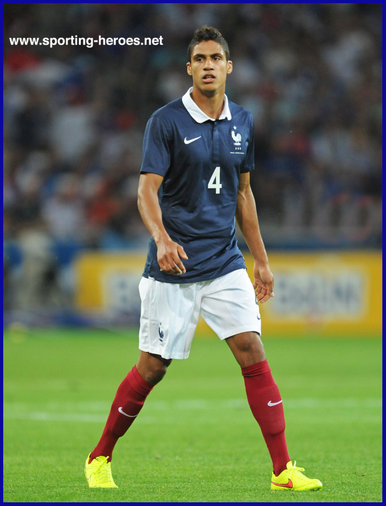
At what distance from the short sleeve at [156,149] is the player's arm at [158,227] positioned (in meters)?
0.04

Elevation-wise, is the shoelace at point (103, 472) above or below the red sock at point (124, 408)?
below

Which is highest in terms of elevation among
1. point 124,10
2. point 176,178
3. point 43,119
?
point 124,10

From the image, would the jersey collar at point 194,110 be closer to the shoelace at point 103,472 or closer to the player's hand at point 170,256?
the player's hand at point 170,256

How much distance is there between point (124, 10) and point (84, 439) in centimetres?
1547

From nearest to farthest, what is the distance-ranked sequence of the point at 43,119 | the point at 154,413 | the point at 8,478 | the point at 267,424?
1. the point at 267,424
2. the point at 8,478
3. the point at 154,413
4. the point at 43,119

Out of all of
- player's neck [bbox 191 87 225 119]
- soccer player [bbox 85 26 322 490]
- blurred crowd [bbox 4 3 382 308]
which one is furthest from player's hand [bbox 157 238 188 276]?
blurred crowd [bbox 4 3 382 308]

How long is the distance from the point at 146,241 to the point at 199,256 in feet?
40.1

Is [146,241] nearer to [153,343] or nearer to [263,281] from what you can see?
[263,281]

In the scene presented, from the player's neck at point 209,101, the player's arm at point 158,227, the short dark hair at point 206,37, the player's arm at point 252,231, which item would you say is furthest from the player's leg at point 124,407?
the short dark hair at point 206,37

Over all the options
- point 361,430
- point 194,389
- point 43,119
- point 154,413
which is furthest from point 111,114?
point 361,430

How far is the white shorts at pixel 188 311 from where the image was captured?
565cm

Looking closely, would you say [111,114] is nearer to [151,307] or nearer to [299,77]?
[299,77]

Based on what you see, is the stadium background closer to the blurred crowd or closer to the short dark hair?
the blurred crowd

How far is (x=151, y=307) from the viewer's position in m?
5.73
